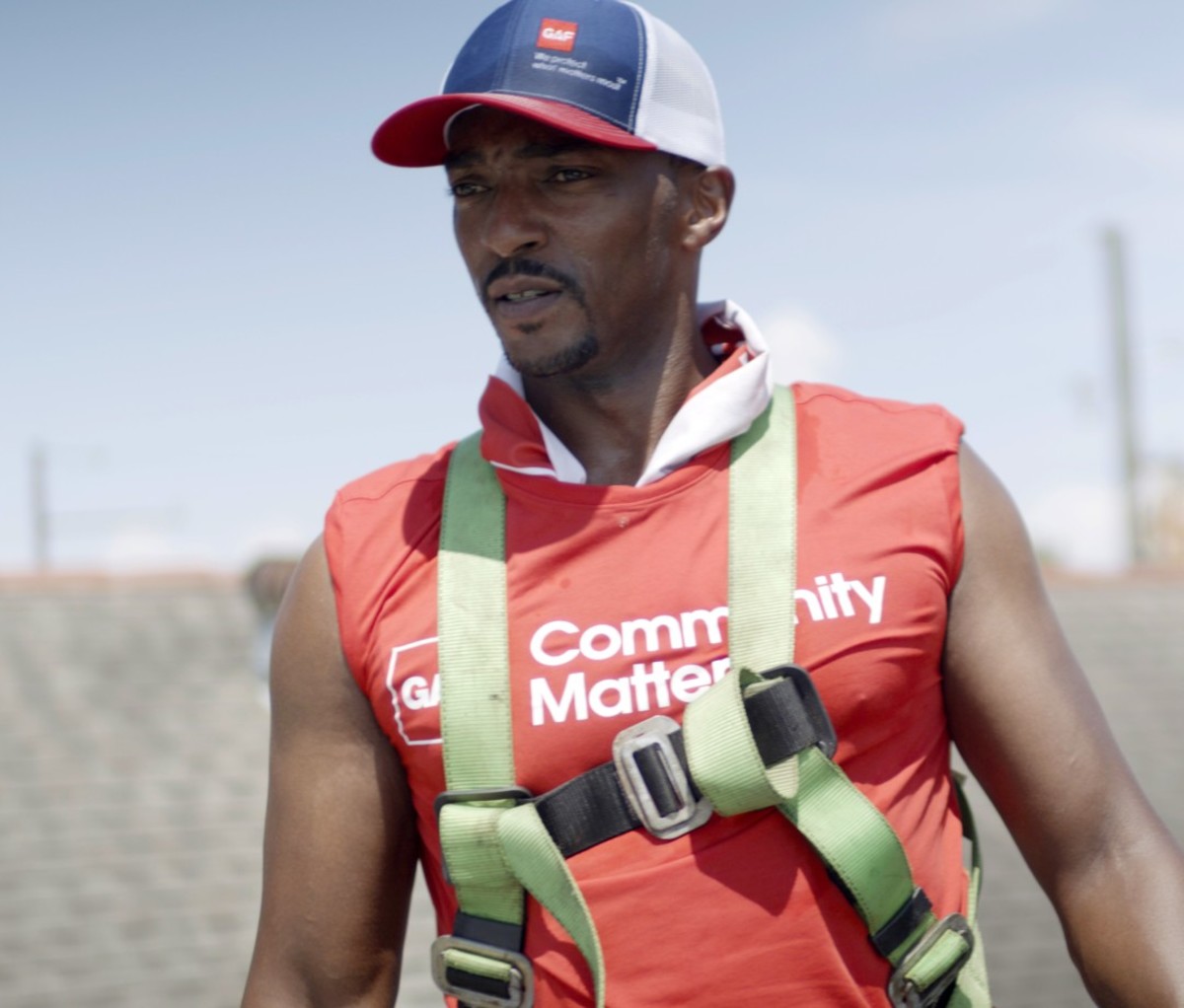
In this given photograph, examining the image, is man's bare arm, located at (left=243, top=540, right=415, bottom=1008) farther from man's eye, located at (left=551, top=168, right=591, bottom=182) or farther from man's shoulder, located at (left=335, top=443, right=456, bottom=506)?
man's eye, located at (left=551, top=168, right=591, bottom=182)

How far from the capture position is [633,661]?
2.18 m

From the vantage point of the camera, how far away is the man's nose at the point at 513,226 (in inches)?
91.6

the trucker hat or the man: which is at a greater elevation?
the trucker hat

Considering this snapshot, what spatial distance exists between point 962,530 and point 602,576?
52 centimetres

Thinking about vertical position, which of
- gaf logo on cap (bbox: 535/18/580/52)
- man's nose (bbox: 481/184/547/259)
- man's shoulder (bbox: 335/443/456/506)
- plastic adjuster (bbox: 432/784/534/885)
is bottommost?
plastic adjuster (bbox: 432/784/534/885)

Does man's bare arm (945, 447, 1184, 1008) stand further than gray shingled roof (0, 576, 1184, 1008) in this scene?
No

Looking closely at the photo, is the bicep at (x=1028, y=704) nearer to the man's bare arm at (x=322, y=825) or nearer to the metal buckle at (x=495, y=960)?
the metal buckle at (x=495, y=960)

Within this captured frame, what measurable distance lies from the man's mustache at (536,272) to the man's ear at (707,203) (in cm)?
26

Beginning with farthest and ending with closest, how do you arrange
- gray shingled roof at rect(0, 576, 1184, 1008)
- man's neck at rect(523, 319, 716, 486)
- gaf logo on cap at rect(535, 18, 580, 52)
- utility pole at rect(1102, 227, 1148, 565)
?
utility pole at rect(1102, 227, 1148, 565) < gray shingled roof at rect(0, 576, 1184, 1008) < man's neck at rect(523, 319, 716, 486) < gaf logo on cap at rect(535, 18, 580, 52)

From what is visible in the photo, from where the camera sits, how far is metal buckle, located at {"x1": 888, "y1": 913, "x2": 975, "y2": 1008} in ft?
7.02

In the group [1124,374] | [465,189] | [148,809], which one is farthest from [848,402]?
[1124,374]

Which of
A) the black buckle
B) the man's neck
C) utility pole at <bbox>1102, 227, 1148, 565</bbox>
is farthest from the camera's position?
utility pole at <bbox>1102, 227, 1148, 565</bbox>

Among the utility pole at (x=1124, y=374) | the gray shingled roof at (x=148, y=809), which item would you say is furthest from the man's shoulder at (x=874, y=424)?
the utility pole at (x=1124, y=374)

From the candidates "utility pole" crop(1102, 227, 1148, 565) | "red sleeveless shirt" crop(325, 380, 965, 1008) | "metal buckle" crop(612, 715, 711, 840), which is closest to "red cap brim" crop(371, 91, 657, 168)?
"red sleeveless shirt" crop(325, 380, 965, 1008)
